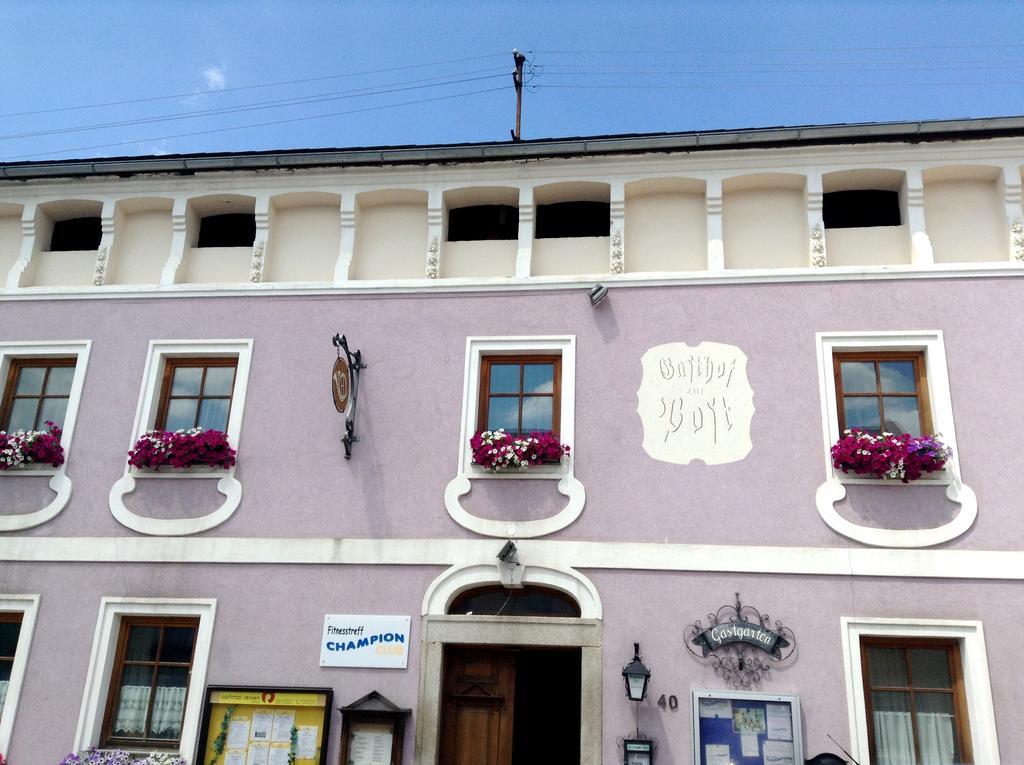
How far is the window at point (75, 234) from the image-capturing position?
11953 millimetres

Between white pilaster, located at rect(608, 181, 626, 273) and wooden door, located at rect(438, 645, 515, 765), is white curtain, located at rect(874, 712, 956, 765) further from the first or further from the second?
white pilaster, located at rect(608, 181, 626, 273)

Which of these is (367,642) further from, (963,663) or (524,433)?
(963,663)

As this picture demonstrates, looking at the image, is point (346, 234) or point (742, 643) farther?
point (346, 234)

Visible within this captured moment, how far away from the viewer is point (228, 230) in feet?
38.8

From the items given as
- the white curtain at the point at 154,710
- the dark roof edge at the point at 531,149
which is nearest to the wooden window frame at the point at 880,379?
the dark roof edge at the point at 531,149

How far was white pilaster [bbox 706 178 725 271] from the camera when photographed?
10641 millimetres

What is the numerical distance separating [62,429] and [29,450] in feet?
1.41

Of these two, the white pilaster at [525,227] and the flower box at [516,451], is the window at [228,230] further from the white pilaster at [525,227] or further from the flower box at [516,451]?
the flower box at [516,451]

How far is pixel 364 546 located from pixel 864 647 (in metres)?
4.83

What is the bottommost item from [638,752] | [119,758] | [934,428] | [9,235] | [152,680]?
[119,758]

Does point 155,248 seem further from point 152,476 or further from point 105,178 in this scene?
point 152,476

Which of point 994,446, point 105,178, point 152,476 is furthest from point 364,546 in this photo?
point 994,446

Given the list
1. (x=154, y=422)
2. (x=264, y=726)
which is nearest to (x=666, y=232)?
(x=154, y=422)

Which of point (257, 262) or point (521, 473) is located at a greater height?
point (257, 262)
